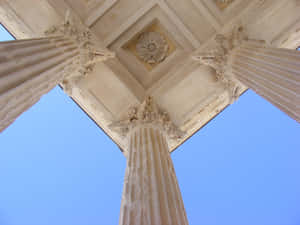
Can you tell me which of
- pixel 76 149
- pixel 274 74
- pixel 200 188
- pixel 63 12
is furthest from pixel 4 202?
pixel 274 74

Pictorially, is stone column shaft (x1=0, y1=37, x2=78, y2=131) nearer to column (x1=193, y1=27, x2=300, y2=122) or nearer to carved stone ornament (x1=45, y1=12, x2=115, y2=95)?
carved stone ornament (x1=45, y1=12, x2=115, y2=95)

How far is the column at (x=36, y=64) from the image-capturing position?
20.2 ft

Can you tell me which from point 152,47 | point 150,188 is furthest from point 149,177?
point 152,47

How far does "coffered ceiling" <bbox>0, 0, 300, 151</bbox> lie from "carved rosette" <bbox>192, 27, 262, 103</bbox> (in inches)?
39.8

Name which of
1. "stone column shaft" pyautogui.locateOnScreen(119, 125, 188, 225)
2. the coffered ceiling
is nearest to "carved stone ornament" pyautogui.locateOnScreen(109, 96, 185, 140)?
the coffered ceiling

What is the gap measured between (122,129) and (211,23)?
6.94 metres

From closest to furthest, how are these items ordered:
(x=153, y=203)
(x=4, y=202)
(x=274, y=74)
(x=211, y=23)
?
(x=153, y=203) < (x=274, y=74) < (x=211, y=23) < (x=4, y=202)

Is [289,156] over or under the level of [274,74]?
under

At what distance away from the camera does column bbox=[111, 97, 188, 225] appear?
22.1ft

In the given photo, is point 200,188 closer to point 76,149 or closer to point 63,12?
point 76,149

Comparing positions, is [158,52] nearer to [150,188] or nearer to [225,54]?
[225,54]

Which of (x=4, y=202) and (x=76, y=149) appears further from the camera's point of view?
(x=76, y=149)

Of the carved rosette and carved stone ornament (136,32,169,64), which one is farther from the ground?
carved stone ornament (136,32,169,64)

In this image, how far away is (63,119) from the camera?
113ft
